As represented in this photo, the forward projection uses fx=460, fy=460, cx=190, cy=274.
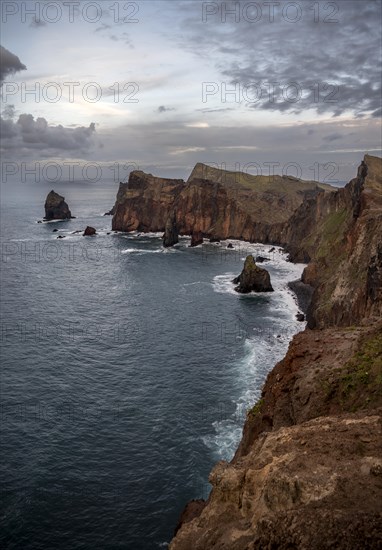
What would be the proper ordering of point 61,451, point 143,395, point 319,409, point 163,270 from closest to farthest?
point 319,409 → point 61,451 → point 143,395 → point 163,270

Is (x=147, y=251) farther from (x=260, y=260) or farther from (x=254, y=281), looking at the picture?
(x=254, y=281)

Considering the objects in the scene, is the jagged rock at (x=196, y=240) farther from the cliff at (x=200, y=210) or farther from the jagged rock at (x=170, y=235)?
the cliff at (x=200, y=210)

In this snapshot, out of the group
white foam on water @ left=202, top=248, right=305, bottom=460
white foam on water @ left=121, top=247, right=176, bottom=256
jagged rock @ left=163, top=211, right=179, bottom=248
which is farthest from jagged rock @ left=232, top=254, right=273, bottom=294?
jagged rock @ left=163, top=211, right=179, bottom=248

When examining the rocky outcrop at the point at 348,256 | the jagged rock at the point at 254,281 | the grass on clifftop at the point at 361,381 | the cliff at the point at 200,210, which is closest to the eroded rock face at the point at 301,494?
the grass on clifftop at the point at 361,381

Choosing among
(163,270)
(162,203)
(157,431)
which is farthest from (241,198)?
(157,431)

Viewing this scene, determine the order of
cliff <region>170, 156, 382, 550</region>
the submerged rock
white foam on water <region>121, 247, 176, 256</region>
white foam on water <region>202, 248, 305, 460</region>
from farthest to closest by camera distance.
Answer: white foam on water <region>121, 247, 176, 256</region> < the submerged rock < white foam on water <region>202, 248, 305, 460</region> < cliff <region>170, 156, 382, 550</region>

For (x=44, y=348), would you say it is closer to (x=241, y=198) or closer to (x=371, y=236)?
(x=371, y=236)

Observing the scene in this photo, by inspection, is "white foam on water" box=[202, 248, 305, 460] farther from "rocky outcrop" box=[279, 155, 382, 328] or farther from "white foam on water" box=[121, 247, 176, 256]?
"white foam on water" box=[121, 247, 176, 256]

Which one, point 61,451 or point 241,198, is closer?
point 61,451
